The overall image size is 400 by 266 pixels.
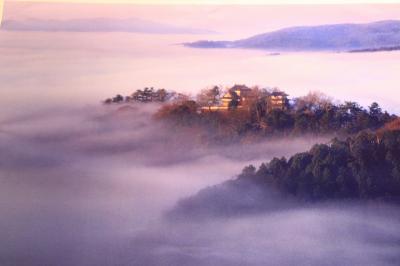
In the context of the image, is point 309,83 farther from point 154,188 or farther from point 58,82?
point 58,82

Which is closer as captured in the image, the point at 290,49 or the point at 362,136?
the point at 362,136

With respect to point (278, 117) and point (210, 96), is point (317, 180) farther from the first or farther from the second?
point (210, 96)

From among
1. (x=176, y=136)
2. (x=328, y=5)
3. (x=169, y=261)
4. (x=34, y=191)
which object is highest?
(x=328, y=5)

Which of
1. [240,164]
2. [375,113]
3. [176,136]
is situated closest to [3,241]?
[176,136]

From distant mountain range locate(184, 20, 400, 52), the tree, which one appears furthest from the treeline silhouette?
distant mountain range locate(184, 20, 400, 52)

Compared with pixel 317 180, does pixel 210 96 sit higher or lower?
higher

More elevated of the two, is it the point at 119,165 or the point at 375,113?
the point at 375,113

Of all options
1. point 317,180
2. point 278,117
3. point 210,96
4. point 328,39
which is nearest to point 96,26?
point 210,96

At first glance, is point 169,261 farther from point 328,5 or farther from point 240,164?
point 328,5
